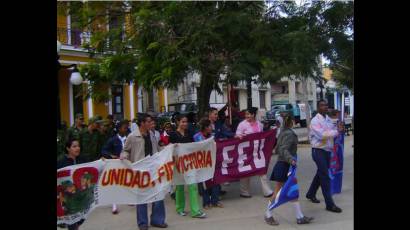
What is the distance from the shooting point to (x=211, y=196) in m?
→ 8.02

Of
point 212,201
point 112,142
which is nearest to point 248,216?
point 212,201

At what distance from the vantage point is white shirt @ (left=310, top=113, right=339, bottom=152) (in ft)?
24.3

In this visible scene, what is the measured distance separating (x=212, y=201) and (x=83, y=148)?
2913mm

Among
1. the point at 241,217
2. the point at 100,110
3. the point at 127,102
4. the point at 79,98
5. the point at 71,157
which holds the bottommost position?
the point at 241,217

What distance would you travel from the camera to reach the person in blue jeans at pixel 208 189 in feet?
25.8

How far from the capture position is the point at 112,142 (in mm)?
7750

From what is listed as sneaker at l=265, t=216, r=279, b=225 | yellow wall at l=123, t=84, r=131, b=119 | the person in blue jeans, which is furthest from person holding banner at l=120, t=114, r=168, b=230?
yellow wall at l=123, t=84, r=131, b=119

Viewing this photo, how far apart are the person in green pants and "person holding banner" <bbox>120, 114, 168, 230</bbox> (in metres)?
0.62

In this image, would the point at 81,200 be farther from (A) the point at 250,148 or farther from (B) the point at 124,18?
(B) the point at 124,18

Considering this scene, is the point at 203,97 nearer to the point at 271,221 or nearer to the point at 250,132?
the point at 250,132

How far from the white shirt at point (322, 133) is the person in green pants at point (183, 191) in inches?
79.2

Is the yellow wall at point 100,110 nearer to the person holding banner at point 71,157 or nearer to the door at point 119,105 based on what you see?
the door at point 119,105

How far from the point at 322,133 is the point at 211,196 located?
2.20 meters

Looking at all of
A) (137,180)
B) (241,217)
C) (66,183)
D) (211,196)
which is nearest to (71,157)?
(66,183)
